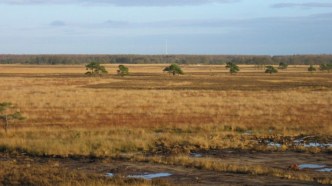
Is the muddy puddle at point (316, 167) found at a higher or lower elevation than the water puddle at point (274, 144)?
higher

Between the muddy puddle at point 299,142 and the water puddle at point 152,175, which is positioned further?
the muddy puddle at point 299,142

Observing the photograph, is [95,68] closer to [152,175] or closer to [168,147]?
[168,147]

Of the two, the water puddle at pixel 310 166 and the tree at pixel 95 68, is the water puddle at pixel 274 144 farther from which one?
the tree at pixel 95 68

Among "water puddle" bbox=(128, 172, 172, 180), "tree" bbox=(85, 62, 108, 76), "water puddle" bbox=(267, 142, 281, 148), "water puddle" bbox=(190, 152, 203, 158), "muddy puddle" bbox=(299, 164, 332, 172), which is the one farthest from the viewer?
"tree" bbox=(85, 62, 108, 76)

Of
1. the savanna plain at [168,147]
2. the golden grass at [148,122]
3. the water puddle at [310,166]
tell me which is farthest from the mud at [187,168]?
the golden grass at [148,122]

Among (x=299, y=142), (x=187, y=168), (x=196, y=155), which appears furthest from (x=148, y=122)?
(x=187, y=168)

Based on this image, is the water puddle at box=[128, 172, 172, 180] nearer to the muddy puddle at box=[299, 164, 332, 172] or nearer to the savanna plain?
the savanna plain

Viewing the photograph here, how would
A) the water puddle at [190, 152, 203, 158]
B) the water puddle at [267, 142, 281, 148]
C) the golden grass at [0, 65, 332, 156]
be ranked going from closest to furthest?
the water puddle at [190, 152, 203, 158]
the golden grass at [0, 65, 332, 156]
the water puddle at [267, 142, 281, 148]

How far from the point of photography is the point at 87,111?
1524 inches

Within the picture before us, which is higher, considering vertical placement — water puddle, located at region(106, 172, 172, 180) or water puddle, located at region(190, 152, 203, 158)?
water puddle, located at region(106, 172, 172, 180)

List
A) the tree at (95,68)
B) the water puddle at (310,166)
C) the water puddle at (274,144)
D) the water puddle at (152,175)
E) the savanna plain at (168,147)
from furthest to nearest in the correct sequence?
1. the tree at (95,68)
2. the water puddle at (274,144)
3. the water puddle at (310,166)
4. the water puddle at (152,175)
5. the savanna plain at (168,147)

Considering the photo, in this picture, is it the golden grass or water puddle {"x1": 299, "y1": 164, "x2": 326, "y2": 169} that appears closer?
water puddle {"x1": 299, "y1": 164, "x2": 326, "y2": 169}

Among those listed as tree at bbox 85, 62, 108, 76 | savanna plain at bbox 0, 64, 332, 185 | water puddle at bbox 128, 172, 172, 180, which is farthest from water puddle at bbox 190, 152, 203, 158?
tree at bbox 85, 62, 108, 76

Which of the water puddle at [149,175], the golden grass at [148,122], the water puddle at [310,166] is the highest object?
the water puddle at [149,175]
